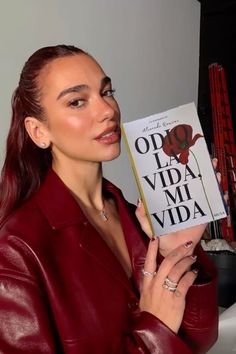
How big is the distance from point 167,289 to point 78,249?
0.19 metres

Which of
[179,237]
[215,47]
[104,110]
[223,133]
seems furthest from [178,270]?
[215,47]

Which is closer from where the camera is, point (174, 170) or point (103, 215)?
point (174, 170)

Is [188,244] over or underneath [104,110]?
underneath

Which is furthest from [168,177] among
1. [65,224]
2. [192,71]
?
[192,71]

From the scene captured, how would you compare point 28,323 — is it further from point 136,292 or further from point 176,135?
point 176,135

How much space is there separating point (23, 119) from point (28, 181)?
0.14 m

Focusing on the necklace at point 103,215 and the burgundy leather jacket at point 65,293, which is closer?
the burgundy leather jacket at point 65,293

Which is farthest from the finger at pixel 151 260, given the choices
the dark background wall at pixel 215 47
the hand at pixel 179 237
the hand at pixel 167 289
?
the dark background wall at pixel 215 47

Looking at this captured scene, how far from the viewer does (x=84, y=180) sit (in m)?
0.96

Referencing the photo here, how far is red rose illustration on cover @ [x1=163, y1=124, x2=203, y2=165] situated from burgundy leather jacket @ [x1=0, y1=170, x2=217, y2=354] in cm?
23

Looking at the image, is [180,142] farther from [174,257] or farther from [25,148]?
[25,148]

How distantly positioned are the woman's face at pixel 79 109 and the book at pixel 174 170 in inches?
3.4

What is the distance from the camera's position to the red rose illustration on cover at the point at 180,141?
31.9 inches

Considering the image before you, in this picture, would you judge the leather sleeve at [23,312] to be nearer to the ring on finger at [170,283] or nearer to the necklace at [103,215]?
the ring on finger at [170,283]
